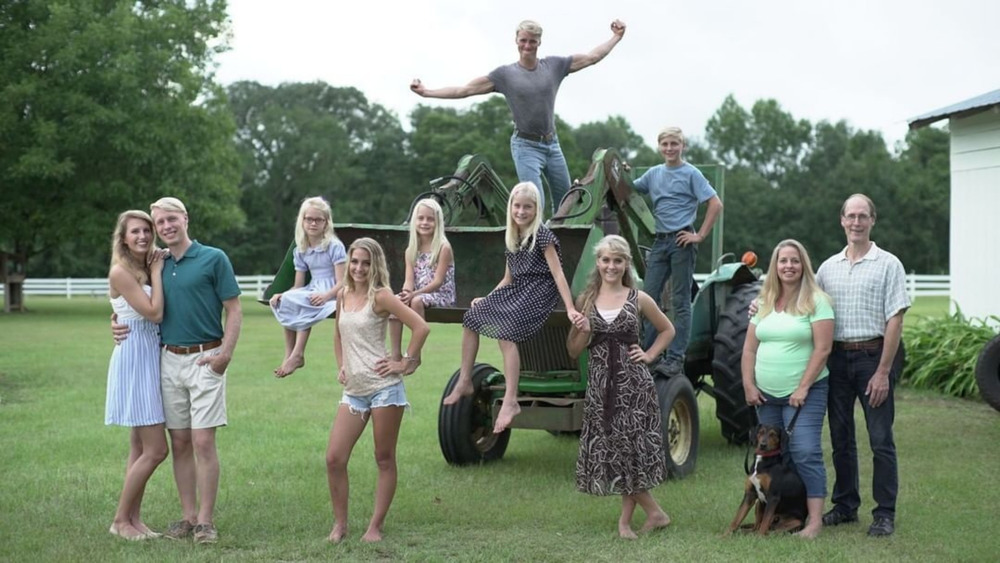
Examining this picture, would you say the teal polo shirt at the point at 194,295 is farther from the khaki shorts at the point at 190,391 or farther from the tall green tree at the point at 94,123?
the tall green tree at the point at 94,123

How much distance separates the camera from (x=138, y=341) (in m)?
6.73

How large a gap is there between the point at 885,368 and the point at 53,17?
30028 millimetres

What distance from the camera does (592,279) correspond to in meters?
7.01

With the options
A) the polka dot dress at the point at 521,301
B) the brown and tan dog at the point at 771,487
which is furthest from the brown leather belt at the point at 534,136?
the brown and tan dog at the point at 771,487

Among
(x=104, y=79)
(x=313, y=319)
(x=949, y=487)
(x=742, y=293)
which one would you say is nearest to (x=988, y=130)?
(x=742, y=293)

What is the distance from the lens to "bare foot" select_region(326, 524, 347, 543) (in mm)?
6777

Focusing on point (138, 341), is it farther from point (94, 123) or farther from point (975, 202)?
point (94, 123)

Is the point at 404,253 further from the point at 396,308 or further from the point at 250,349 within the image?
the point at 250,349

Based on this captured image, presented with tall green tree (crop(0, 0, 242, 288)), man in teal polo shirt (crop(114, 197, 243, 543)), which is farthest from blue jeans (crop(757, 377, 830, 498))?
tall green tree (crop(0, 0, 242, 288))

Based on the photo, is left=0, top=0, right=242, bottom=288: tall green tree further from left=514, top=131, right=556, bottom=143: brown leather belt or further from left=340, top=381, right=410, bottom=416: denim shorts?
left=340, top=381, right=410, bottom=416: denim shorts

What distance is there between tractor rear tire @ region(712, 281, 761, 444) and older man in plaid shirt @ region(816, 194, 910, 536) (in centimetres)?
249

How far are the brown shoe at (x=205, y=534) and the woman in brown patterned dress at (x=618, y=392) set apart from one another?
209 centimetres

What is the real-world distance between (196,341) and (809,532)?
363 cm

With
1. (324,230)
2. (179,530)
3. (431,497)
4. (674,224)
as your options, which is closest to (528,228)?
(324,230)
